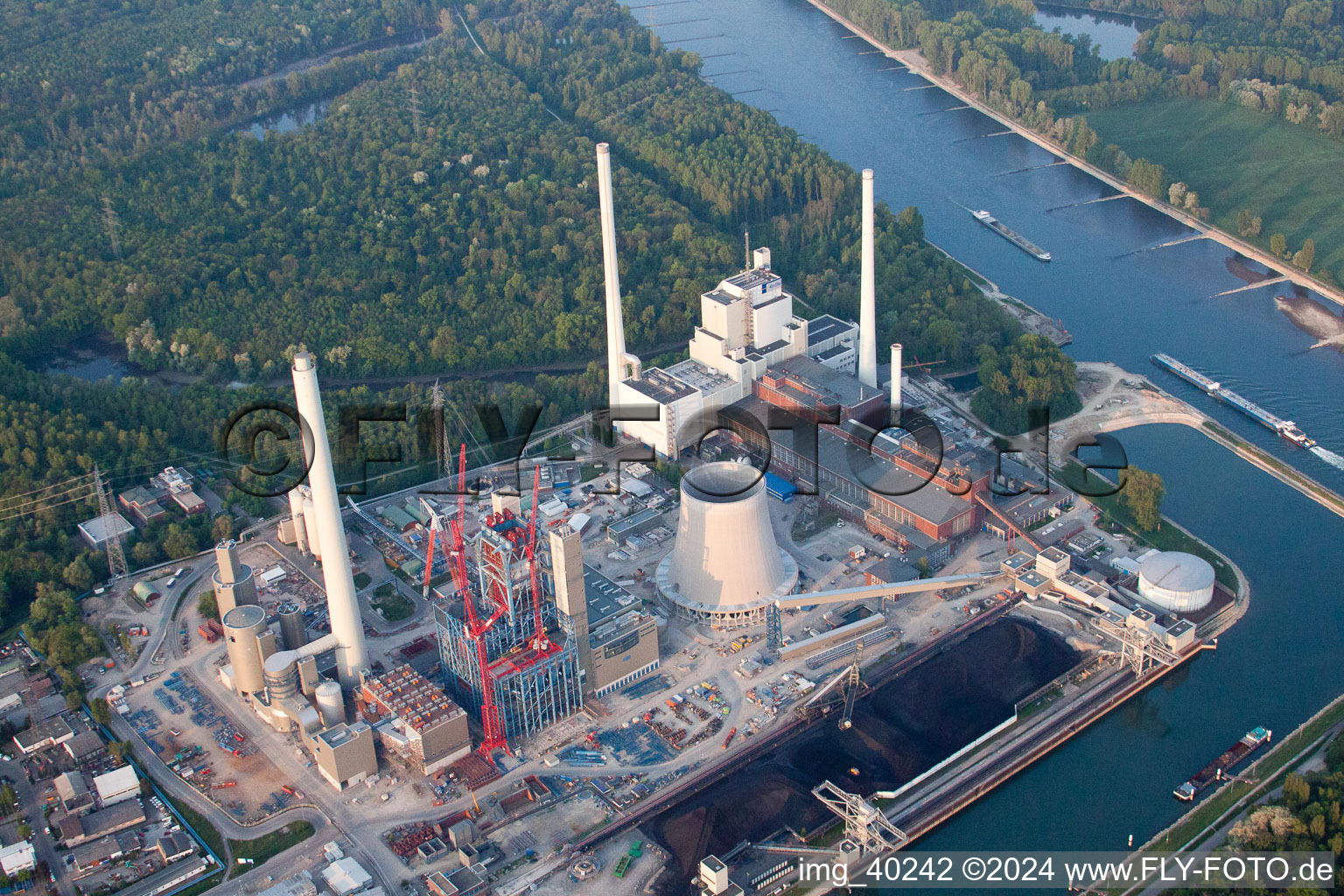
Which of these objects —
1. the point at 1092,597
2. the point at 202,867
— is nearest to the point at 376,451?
the point at 202,867

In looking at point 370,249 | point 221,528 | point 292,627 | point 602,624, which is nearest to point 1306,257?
point 602,624

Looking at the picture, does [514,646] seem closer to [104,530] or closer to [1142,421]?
[104,530]

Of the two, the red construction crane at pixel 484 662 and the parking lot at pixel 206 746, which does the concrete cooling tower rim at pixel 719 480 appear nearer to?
the red construction crane at pixel 484 662

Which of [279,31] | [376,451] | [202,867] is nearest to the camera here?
[202,867]

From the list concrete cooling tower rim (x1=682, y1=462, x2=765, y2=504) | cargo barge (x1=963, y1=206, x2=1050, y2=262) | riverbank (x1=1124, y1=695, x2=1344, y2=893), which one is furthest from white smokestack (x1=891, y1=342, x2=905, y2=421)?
cargo barge (x1=963, y1=206, x2=1050, y2=262)

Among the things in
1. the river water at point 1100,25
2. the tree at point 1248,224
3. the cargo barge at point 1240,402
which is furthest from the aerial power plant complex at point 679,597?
the river water at point 1100,25

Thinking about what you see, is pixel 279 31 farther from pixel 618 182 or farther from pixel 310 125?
pixel 618 182
